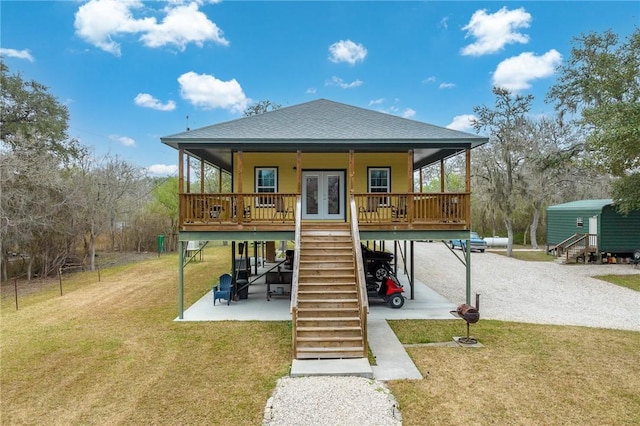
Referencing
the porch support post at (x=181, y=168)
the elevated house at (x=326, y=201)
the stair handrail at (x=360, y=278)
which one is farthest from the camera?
the porch support post at (x=181, y=168)

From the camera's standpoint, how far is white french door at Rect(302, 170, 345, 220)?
12352mm

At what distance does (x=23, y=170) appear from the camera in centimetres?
1484

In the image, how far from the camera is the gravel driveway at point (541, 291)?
9.93 meters

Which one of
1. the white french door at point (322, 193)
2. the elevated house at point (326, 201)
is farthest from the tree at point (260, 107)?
the white french door at point (322, 193)

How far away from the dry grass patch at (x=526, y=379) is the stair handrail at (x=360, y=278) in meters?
1.11

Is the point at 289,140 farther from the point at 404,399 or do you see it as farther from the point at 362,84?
the point at 362,84

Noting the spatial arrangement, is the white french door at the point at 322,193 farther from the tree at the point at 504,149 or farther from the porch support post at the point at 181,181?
the tree at the point at 504,149

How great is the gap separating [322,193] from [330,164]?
105 centimetres

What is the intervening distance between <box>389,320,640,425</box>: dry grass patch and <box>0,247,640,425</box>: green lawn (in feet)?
0.07

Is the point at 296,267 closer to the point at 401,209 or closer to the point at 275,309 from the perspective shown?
the point at 275,309

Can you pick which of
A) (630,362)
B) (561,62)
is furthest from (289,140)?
(561,62)

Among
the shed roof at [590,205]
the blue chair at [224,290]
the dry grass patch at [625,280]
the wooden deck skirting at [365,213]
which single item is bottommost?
the dry grass patch at [625,280]

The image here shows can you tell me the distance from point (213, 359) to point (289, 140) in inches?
225

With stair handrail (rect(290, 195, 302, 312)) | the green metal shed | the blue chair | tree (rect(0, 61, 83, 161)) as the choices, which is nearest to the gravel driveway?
the green metal shed
